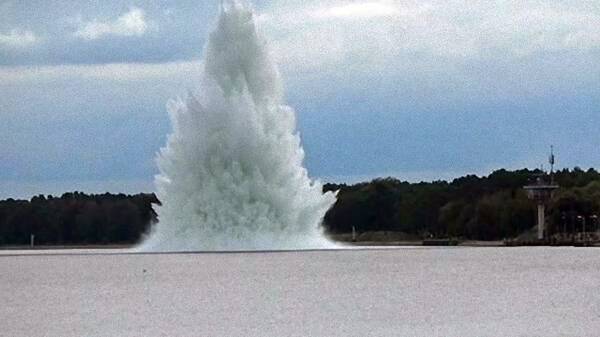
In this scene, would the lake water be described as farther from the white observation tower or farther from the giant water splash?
the white observation tower

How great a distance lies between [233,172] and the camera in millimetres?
91812

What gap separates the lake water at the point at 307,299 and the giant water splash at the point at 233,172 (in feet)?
7.66

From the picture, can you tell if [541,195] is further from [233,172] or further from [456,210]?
[233,172]

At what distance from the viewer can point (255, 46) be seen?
9531cm

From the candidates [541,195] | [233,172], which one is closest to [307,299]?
[233,172]

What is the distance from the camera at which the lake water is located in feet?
154

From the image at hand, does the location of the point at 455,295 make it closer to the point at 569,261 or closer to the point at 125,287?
the point at 125,287

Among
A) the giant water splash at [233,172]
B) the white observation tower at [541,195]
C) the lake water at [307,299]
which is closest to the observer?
the lake water at [307,299]

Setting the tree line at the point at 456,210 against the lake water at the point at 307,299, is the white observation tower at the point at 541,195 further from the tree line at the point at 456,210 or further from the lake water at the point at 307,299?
the lake water at the point at 307,299

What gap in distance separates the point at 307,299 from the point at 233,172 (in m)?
31.1

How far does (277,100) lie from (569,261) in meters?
23.3

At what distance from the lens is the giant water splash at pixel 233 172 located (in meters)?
91.2

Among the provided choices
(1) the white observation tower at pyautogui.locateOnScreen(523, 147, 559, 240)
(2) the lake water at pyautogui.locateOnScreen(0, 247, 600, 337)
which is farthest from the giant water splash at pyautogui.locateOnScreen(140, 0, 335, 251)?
(1) the white observation tower at pyautogui.locateOnScreen(523, 147, 559, 240)

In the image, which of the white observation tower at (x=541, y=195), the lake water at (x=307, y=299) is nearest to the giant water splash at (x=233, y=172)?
the lake water at (x=307, y=299)
